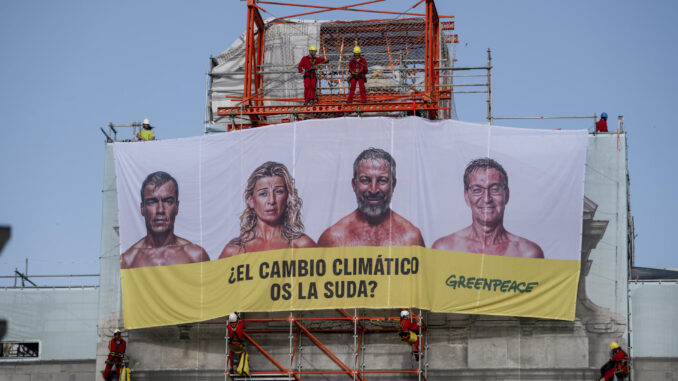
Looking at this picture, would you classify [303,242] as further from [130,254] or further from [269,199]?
[130,254]

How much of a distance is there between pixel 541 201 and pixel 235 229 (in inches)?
450

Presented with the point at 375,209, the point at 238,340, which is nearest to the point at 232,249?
the point at 238,340

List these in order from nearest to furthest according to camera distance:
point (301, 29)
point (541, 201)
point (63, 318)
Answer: point (541, 201), point (63, 318), point (301, 29)

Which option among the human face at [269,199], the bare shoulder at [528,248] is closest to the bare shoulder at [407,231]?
the bare shoulder at [528,248]

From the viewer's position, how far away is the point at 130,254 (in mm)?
34062

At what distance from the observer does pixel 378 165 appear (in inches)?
1292

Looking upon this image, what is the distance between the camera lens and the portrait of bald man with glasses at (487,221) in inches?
1246

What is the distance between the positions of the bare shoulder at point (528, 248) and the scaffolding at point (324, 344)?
4364mm

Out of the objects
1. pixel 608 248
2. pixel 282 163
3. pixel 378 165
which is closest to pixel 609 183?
pixel 608 248

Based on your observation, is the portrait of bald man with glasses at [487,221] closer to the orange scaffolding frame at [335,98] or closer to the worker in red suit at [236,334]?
the orange scaffolding frame at [335,98]

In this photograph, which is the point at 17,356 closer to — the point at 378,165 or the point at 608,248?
the point at 378,165

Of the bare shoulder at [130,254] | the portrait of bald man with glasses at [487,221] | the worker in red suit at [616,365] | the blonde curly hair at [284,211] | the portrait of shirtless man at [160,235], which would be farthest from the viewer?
the bare shoulder at [130,254]

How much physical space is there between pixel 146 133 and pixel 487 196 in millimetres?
14666

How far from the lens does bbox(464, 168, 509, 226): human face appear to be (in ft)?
105
